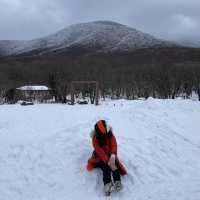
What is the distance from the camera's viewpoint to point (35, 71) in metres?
60.6

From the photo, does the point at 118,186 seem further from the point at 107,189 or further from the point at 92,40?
the point at 92,40

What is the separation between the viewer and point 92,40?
537ft

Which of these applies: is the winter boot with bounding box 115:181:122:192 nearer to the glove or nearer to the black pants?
the black pants

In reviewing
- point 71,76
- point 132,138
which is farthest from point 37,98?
point 132,138

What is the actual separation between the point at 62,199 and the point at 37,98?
3886 centimetres

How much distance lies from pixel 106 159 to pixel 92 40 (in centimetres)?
15921

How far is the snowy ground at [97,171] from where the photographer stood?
7.03 metres

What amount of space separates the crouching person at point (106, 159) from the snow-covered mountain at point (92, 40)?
136130 mm

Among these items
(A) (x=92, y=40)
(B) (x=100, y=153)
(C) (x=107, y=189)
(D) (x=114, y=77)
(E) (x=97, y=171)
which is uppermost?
(A) (x=92, y=40)

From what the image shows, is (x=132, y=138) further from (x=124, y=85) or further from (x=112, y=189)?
(x=124, y=85)

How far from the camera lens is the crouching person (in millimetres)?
6973

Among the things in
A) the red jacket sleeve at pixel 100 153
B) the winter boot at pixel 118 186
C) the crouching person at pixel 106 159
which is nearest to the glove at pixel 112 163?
the crouching person at pixel 106 159

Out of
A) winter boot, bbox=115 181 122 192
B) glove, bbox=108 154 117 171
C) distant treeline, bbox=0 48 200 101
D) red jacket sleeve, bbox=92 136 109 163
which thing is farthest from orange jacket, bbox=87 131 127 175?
distant treeline, bbox=0 48 200 101

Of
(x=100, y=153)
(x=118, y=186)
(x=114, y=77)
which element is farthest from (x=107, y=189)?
(x=114, y=77)
